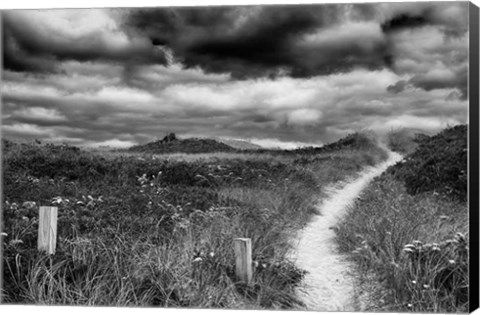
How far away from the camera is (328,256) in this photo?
37.0 ft

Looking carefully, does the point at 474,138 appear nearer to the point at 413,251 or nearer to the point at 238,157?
the point at 413,251

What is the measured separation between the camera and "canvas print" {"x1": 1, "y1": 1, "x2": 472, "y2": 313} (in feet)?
34.9

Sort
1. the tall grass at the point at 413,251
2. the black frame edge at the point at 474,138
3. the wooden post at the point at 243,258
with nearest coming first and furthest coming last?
the tall grass at the point at 413,251 < the black frame edge at the point at 474,138 < the wooden post at the point at 243,258

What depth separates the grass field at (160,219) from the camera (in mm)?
10734

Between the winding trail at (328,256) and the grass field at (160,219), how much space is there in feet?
0.47

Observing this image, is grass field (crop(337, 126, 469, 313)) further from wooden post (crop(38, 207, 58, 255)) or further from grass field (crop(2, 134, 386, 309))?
wooden post (crop(38, 207, 58, 255))

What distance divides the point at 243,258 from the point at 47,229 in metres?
2.69

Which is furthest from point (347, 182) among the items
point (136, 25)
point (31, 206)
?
point (31, 206)

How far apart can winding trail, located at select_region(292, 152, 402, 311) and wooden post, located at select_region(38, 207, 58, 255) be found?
3.16 m

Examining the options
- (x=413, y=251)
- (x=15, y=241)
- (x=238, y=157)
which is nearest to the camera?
(x=413, y=251)

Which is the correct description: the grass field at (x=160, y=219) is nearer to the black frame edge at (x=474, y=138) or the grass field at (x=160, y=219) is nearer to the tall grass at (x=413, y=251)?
the tall grass at (x=413, y=251)

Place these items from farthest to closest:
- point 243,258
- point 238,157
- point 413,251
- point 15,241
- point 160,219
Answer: point 238,157 < point 160,219 < point 15,241 < point 243,258 < point 413,251

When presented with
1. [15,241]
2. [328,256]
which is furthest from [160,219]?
[328,256]

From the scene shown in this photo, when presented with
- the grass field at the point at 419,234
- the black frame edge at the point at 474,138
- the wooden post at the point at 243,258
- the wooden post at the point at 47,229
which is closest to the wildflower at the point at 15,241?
the wooden post at the point at 47,229
